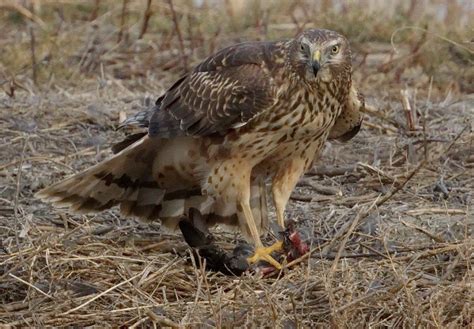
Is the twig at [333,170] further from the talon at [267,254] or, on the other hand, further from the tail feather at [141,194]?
the talon at [267,254]

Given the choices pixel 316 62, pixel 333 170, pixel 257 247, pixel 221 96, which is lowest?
pixel 333 170

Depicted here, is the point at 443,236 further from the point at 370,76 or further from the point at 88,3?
the point at 88,3

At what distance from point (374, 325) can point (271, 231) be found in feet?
5.34

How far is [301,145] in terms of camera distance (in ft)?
20.2

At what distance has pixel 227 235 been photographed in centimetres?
691

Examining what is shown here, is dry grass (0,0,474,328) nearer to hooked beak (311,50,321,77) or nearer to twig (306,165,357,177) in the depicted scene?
twig (306,165,357,177)

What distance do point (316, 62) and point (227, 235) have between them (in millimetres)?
1471

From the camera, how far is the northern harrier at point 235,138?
592 cm

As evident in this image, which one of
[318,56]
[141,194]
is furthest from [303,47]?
[141,194]

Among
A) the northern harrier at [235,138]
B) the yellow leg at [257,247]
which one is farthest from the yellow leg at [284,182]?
the yellow leg at [257,247]

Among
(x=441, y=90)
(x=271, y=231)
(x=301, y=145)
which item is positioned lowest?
(x=441, y=90)

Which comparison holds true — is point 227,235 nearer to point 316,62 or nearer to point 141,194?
point 141,194

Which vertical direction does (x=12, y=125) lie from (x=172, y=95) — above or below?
below

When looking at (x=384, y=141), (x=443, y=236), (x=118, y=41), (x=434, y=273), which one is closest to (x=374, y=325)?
(x=434, y=273)
